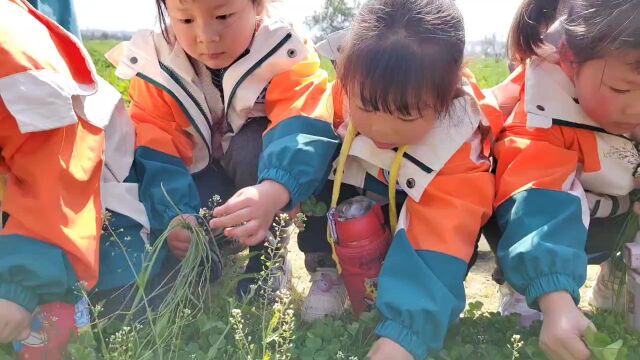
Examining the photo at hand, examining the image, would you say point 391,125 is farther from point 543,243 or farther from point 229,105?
point 229,105

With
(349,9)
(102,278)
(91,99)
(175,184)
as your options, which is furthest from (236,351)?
(349,9)

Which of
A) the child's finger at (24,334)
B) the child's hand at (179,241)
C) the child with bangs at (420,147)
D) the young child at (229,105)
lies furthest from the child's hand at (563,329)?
the child's finger at (24,334)

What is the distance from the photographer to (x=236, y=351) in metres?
1.78

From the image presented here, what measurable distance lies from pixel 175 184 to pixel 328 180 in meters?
0.44

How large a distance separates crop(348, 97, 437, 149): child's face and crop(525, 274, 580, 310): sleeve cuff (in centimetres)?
46

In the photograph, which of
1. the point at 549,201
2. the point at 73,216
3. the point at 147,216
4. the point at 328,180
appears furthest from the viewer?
the point at 328,180

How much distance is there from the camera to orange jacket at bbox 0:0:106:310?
5.35ft

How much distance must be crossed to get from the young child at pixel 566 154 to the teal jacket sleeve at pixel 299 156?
0.47m

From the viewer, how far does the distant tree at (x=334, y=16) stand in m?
2.07

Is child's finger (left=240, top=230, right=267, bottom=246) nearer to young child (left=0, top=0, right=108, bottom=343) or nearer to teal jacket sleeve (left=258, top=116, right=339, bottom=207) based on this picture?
teal jacket sleeve (left=258, top=116, right=339, bottom=207)

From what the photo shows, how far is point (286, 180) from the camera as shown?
1951 mm

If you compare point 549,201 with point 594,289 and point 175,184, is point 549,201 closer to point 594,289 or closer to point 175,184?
point 594,289

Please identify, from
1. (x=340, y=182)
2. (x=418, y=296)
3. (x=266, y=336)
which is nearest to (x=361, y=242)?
(x=340, y=182)

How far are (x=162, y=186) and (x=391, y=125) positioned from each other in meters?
0.67
